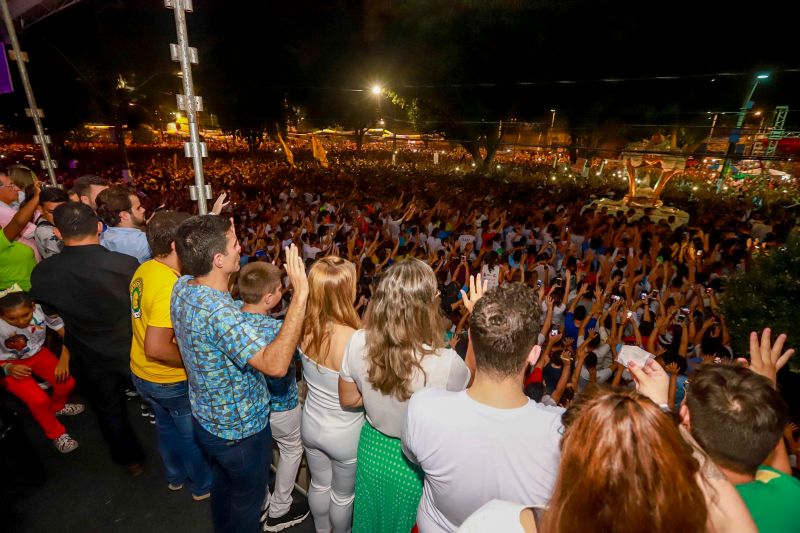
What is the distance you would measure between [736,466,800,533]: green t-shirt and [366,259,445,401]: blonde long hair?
1176 millimetres

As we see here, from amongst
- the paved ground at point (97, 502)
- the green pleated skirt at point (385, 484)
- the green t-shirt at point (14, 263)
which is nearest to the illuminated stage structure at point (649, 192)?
the green pleated skirt at point (385, 484)

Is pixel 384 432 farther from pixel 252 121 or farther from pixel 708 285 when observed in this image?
pixel 252 121

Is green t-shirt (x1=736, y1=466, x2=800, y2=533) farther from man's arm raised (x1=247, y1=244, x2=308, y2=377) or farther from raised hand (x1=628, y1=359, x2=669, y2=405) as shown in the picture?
man's arm raised (x1=247, y1=244, x2=308, y2=377)

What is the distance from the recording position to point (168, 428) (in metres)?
2.70

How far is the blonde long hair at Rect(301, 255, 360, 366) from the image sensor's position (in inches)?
79.4

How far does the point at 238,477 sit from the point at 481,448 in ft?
4.84

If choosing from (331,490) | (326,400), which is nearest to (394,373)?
(326,400)

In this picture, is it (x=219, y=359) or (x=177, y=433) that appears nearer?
(x=219, y=359)

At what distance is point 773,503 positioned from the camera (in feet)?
4.35

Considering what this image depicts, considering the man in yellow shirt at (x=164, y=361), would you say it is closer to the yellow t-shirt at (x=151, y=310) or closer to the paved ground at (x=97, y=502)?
the yellow t-shirt at (x=151, y=310)

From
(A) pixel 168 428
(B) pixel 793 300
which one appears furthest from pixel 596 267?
(A) pixel 168 428

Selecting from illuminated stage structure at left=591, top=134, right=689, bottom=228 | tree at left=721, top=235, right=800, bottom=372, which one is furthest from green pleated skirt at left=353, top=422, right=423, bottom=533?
illuminated stage structure at left=591, top=134, right=689, bottom=228

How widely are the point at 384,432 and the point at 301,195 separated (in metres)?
11.1

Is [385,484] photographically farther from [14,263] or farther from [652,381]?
[14,263]
